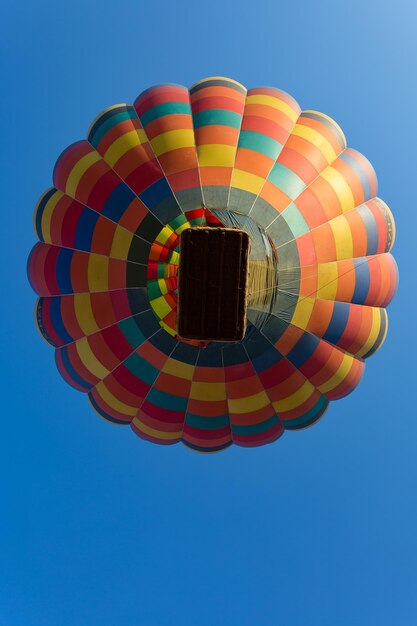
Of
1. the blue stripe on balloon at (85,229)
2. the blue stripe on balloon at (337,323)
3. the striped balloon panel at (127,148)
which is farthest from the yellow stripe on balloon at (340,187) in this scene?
the blue stripe on balloon at (85,229)

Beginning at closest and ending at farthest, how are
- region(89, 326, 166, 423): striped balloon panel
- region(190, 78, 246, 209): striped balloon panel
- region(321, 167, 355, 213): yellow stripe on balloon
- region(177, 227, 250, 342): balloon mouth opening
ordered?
1. region(177, 227, 250, 342): balloon mouth opening
2. region(190, 78, 246, 209): striped balloon panel
3. region(89, 326, 166, 423): striped balloon panel
4. region(321, 167, 355, 213): yellow stripe on balloon

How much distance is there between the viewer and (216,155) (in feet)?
17.1

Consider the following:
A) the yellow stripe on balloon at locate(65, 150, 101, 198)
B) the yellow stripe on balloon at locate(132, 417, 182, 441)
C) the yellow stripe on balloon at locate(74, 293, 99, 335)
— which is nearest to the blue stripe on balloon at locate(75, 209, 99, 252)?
the yellow stripe on balloon at locate(65, 150, 101, 198)

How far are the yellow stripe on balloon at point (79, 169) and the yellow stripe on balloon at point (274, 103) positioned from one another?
6.44ft

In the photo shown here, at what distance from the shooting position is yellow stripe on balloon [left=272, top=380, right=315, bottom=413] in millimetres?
5715

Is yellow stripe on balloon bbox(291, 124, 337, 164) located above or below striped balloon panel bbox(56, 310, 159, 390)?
above

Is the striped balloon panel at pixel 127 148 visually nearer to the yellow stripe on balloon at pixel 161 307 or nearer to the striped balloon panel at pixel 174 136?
the striped balloon panel at pixel 174 136

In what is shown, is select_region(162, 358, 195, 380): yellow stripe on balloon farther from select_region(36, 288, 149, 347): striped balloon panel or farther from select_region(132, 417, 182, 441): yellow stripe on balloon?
select_region(132, 417, 182, 441): yellow stripe on balloon

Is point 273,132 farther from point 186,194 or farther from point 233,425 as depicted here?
point 233,425

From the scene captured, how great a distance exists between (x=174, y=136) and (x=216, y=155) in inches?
21.9

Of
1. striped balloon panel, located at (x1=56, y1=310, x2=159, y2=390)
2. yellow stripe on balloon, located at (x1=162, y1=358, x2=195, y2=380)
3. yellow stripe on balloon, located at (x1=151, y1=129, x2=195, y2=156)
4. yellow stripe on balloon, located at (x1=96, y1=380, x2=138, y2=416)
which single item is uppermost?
yellow stripe on balloon, located at (x1=151, y1=129, x2=195, y2=156)

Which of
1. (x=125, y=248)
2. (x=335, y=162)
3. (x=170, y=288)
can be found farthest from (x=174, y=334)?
(x=335, y=162)

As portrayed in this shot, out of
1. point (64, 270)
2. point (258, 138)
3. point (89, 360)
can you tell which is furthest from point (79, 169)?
point (89, 360)

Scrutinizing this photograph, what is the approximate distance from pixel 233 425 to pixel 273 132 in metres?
3.53
